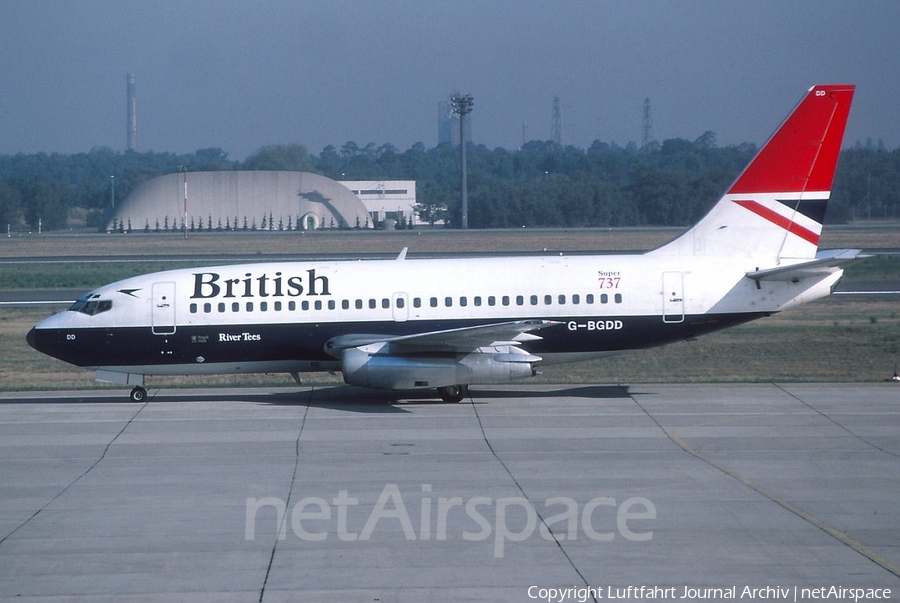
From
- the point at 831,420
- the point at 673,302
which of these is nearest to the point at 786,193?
the point at 673,302

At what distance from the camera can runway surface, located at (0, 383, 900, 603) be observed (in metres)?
11.0

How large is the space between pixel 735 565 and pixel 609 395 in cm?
1270

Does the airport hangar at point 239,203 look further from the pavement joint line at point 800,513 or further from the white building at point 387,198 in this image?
the pavement joint line at point 800,513

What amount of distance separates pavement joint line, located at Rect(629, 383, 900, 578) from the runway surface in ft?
0.14

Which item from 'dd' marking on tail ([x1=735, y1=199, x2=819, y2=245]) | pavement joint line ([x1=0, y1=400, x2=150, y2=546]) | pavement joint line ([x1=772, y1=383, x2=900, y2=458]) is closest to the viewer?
pavement joint line ([x1=0, y1=400, x2=150, y2=546])

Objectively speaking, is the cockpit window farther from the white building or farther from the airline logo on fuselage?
the white building

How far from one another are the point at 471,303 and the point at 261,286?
4718 millimetres

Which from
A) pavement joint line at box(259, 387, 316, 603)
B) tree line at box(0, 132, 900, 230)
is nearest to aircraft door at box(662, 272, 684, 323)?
pavement joint line at box(259, 387, 316, 603)

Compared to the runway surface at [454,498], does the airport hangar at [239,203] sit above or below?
above

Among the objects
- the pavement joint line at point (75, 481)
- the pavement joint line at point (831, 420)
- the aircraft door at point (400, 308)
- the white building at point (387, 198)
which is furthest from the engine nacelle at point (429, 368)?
the white building at point (387, 198)

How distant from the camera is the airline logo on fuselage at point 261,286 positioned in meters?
23.6

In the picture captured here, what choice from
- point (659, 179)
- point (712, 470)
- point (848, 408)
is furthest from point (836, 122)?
point (659, 179)

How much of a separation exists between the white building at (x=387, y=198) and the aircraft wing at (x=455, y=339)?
9869 centimetres

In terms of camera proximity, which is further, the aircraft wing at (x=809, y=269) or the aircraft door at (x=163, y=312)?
the aircraft door at (x=163, y=312)
